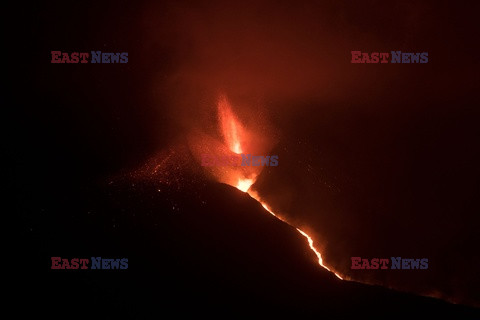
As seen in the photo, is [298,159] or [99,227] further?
[298,159]

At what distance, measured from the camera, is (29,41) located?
5547mm

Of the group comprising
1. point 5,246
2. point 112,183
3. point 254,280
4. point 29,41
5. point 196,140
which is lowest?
point 254,280

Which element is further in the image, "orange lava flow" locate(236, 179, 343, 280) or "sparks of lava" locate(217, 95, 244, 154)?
"sparks of lava" locate(217, 95, 244, 154)

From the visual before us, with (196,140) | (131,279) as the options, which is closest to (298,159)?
(196,140)

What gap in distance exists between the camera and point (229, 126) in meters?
5.84

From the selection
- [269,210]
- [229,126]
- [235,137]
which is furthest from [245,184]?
[229,126]

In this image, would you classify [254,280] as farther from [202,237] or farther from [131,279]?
[131,279]

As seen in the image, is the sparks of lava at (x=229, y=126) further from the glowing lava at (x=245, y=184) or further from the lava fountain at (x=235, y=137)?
the glowing lava at (x=245, y=184)

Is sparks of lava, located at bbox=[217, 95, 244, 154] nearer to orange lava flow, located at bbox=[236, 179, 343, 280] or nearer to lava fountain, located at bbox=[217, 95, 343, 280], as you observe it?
lava fountain, located at bbox=[217, 95, 343, 280]

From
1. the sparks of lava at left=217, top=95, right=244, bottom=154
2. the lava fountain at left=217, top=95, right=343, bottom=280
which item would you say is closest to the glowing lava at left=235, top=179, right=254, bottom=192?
the lava fountain at left=217, top=95, right=343, bottom=280

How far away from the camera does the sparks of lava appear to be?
5.81 meters

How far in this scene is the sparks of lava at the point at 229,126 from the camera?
5809 millimetres

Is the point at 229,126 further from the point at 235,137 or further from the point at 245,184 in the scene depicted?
the point at 245,184

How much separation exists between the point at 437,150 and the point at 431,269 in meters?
1.44
